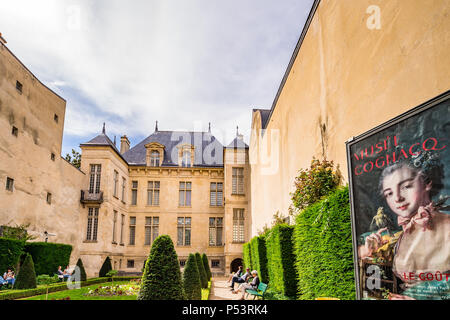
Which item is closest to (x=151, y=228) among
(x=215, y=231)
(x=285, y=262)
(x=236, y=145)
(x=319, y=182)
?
(x=215, y=231)

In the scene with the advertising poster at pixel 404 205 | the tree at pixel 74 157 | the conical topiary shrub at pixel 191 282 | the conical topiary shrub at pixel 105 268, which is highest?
the tree at pixel 74 157

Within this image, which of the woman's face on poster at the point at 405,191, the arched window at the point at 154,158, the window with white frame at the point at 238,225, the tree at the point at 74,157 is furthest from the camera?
the tree at the point at 74,157

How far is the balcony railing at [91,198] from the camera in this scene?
71.8 ft

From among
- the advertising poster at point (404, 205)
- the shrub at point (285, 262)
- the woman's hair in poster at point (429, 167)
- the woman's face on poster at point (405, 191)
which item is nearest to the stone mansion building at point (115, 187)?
the shrub at point (285, 262)

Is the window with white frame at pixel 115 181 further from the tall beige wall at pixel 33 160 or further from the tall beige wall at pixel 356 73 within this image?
the tall beige wall at pixel 356 73

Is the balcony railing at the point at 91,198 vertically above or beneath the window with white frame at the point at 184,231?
above

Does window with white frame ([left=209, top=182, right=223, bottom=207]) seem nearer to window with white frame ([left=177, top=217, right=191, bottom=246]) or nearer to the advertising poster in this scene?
window with white frame ([left=177, top=217, right=191, bottom=246])

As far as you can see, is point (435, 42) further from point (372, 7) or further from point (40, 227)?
point (40, 227)

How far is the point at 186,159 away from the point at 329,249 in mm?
23271

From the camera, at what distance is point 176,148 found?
2903 centimetres

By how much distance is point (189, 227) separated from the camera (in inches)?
1067

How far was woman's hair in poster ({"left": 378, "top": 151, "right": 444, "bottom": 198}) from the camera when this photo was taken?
10.6 ft

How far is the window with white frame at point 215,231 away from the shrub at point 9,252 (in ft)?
50.8
